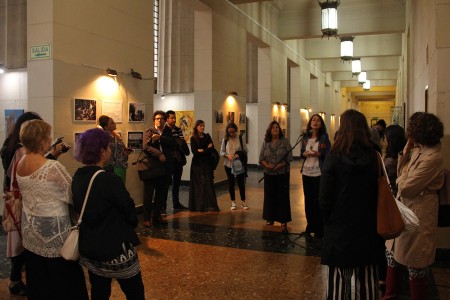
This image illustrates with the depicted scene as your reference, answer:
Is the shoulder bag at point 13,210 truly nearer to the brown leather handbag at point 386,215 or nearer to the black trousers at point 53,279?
the black trousers at point 53,279

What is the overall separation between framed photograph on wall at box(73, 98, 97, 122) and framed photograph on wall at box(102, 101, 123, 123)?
8.7 inches

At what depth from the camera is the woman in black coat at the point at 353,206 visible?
8.89 ft

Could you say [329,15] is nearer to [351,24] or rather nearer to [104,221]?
[351,24]

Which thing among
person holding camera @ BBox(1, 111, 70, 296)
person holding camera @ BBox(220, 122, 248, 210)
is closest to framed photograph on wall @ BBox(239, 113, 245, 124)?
person holding camera @ BBox(220, 122, 248, 210)

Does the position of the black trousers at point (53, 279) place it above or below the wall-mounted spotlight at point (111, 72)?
below

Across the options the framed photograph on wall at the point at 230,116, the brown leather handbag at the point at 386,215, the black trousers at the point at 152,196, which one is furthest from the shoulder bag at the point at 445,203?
the framed photograph on wall at the point at 230,116

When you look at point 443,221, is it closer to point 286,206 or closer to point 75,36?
point 286,206

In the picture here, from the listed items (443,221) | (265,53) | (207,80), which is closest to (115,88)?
(207,80)

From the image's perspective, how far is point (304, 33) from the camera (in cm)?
1448

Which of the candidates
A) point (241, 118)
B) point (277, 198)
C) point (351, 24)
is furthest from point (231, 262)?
point (351, 24)

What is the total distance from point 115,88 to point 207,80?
3.94 meters

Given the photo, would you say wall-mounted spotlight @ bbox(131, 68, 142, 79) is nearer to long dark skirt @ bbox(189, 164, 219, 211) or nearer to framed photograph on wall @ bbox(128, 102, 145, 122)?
framed photograph on wall @ bbox(128, 102, 145, 122)

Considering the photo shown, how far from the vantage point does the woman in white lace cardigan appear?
9.18ft

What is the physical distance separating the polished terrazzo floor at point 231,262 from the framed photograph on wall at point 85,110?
1.82 metres
